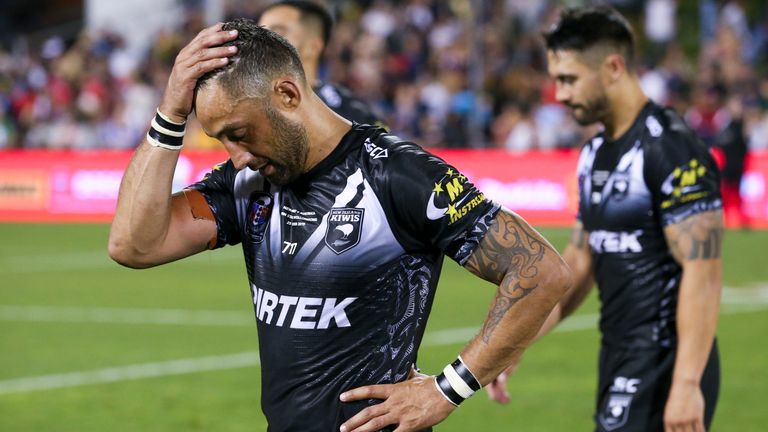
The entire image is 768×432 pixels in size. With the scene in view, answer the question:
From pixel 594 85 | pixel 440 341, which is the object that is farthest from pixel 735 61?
pixel 594 85

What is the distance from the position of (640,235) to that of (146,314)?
892 cm

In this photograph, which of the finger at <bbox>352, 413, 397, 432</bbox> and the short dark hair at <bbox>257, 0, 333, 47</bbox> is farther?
the short dark hair at <bbox>257, 0, 333, 47</bbox>

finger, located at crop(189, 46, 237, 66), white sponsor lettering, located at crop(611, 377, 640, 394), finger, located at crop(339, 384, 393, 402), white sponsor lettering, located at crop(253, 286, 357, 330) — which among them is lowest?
white sponsor lettering, located at crop(611, 377, 640, 394)

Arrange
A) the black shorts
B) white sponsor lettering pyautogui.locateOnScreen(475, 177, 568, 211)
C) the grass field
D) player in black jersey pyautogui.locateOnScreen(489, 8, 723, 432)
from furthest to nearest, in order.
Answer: white sponsor lettering pyautogui.locateOnScreen(475, 177, 568, 211) → the grass field → the black shorts → player in black jersey pyautogui.locateOnScreen(489, 8, 723, 432)

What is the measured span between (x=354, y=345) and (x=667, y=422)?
1.51m

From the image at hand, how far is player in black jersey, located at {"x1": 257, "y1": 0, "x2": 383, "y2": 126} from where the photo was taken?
743 cm

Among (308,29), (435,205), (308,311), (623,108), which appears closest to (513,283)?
(435,205)

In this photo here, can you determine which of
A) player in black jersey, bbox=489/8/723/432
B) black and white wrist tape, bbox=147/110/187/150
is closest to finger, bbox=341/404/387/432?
black and white wrist tape, bbox=147/110/187/150

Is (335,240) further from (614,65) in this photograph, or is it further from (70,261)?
(70,261)

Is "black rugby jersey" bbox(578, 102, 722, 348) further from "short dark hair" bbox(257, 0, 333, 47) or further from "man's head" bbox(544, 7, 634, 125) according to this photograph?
"short dark hair" bbox(257, 0, 333, 47)

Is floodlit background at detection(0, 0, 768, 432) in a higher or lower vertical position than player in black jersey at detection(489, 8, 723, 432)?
lower

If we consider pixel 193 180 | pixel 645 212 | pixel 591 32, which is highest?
pixel 591 32

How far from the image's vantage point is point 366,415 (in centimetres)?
359

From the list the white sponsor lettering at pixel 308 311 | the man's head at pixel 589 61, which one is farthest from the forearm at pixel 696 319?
the white sponsor lettering at pixel 308 311
